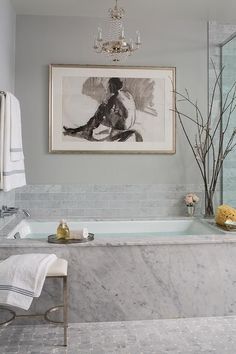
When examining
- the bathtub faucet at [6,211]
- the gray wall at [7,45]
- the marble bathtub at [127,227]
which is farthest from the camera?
the marble bathtub at [127,227]

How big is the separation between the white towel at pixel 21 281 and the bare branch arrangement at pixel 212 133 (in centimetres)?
205

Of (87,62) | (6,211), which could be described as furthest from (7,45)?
(6,211)

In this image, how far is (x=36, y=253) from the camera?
268cm

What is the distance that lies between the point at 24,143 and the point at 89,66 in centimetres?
103

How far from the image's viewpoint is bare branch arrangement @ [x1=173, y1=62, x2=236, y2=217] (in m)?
3.81

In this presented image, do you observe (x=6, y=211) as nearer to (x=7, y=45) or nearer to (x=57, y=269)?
(x=57, y=269)

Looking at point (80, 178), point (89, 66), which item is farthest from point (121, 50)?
point (80, 178)

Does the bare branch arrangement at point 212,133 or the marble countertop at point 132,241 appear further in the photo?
the bare branch arrangement at point 212,133

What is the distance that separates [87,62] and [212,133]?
4.89 feet

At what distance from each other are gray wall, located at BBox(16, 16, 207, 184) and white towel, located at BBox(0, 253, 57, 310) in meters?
1.59

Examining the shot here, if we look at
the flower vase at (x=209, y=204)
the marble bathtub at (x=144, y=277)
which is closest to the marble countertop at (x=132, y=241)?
the marble bathtub at (x=144, y=277)

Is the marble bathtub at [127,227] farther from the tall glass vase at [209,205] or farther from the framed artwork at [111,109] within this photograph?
the framed artwork at [111,109]

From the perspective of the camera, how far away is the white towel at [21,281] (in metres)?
2.24

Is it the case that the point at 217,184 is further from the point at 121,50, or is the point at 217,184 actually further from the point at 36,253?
the point at 36,253
